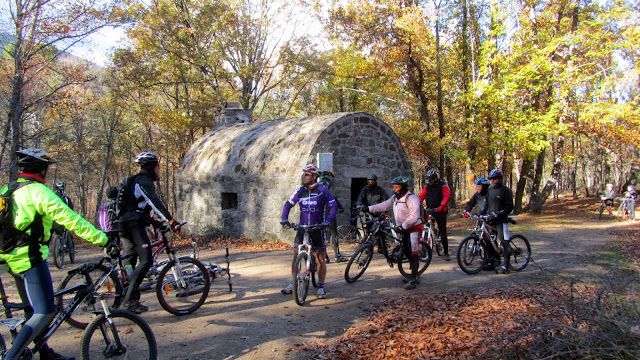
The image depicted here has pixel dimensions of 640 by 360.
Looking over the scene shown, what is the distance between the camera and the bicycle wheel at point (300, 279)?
523cm

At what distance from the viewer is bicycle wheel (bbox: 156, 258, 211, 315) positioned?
482cm

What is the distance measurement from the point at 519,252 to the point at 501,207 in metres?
1.04

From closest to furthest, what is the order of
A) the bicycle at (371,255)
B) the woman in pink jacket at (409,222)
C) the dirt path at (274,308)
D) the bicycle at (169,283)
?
the dirt path at (274,308) < the bicycle at (169,283) < the woman in pink jacket at (409,222) < the bicycle at (371,255)

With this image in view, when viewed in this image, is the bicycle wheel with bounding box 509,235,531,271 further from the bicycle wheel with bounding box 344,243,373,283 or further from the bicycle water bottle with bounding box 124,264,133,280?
the bicycle water bottle with bounding box 124,264,133,280

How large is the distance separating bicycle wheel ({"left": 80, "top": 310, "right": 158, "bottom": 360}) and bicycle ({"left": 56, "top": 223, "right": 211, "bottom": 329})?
1089 millimetres

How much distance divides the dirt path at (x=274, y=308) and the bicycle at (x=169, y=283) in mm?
152

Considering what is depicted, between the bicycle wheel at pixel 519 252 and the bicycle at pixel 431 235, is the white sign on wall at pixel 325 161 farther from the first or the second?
the bicycle wheel at pixel 519 252

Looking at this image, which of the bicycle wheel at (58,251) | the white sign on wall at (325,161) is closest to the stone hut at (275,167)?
the white sign on wall at (325,161)

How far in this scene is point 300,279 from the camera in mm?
5387

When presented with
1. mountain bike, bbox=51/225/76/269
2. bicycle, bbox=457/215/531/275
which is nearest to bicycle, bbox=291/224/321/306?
bicycle, bbox=457/215/531/275

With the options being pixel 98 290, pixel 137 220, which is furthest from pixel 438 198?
pixel 98 290

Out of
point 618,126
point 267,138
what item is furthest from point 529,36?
point 267,138

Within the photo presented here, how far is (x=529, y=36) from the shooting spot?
15.8m

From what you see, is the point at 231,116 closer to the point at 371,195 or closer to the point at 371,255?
the point at 371,195
